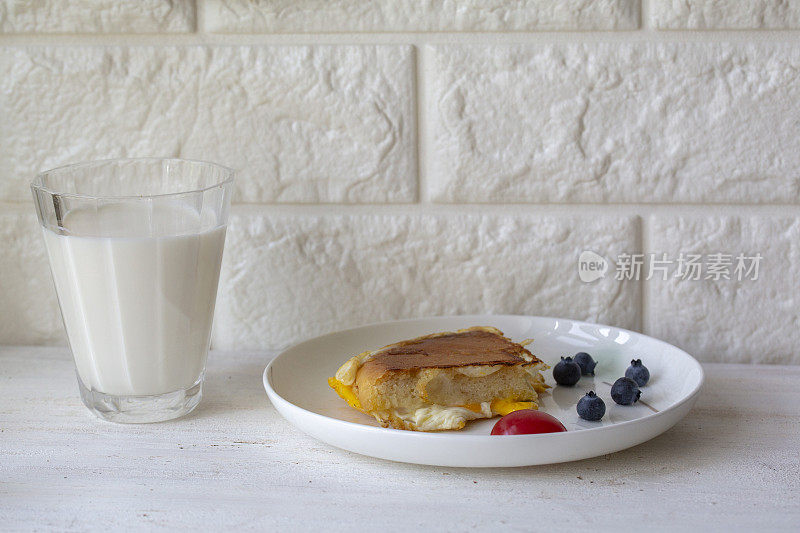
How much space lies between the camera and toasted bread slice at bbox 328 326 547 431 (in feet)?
2.53

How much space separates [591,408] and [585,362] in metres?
0.13

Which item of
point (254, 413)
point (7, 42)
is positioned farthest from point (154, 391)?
point (7, 42)

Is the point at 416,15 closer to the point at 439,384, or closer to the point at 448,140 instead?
the point at 448,140

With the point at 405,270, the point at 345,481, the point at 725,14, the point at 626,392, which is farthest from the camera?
the point at 405,270

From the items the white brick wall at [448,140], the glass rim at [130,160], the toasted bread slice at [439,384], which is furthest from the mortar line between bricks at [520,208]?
the toasted bread slice at [439,384]

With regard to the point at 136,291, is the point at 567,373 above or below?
below

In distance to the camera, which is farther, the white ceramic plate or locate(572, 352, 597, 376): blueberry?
locate(572, 352, 597, 376): blueberry

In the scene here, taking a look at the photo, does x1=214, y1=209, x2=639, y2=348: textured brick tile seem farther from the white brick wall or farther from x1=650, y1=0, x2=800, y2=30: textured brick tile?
x1=650, y1=0, x2=800, y2=30: textured brick tile

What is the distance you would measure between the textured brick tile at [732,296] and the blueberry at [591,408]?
285mm

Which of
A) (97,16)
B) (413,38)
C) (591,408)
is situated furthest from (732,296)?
(97,16)

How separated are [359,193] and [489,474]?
17.5 inches

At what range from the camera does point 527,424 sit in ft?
2.31

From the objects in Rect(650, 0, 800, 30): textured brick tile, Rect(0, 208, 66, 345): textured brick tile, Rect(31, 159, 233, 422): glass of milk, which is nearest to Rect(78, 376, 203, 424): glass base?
Rect(31, 159, 233, 422): glass of milk

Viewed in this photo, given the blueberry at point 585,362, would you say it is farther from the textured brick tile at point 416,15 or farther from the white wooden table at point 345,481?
the textured brick tile at point 416,15
